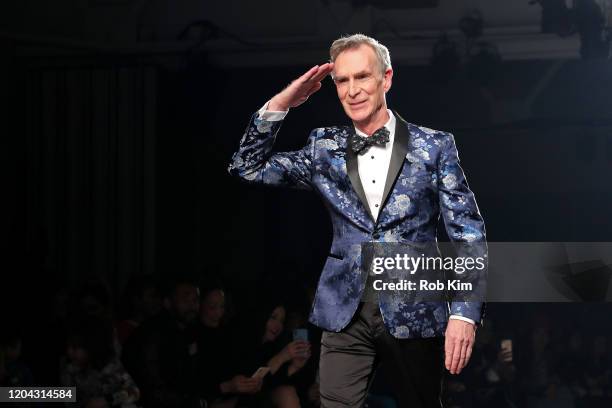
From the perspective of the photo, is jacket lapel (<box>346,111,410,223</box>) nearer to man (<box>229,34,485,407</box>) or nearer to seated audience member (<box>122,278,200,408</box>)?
man (<box>229,34,485,407</box>)

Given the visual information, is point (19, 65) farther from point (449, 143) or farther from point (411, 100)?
point (449, 143)

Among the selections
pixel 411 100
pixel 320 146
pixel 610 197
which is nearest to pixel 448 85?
pixel 411 100

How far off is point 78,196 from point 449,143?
343cm

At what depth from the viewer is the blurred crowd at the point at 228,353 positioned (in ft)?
13.4

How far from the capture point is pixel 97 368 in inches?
161

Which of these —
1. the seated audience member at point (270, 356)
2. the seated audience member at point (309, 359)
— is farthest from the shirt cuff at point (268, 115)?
the seated audience member at point (309, 359)

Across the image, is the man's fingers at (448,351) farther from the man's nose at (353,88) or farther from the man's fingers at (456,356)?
the man's nose at (353,88)

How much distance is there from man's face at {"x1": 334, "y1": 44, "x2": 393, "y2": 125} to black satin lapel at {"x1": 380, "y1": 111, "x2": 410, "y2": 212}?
7 cm

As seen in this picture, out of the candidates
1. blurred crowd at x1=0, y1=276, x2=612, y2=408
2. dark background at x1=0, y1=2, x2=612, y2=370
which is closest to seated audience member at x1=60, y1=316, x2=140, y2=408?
blurred crowd at x1=0, y1=276, x2=612, y2=408

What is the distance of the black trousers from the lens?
2377 mm

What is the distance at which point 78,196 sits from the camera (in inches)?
221

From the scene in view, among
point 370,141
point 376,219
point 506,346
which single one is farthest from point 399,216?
point 506,346

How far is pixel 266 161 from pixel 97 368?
5.88ft

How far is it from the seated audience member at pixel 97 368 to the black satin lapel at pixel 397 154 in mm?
1914
